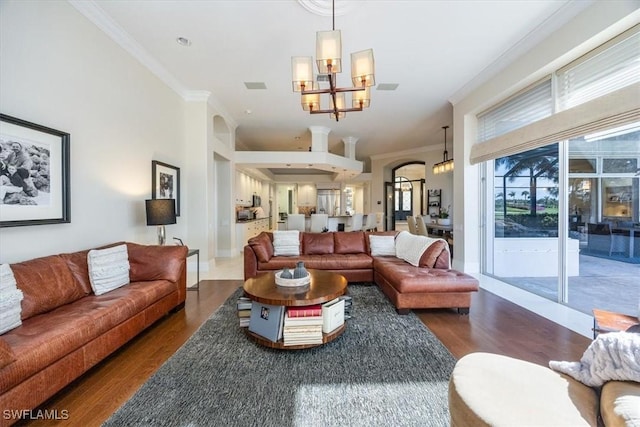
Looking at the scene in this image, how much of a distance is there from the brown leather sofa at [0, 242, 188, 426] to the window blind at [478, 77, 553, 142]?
16.4ft

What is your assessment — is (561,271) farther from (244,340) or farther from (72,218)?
(72,218)

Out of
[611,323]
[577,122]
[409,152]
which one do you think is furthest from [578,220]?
[409,152]

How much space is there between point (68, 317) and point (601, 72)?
5.32 m

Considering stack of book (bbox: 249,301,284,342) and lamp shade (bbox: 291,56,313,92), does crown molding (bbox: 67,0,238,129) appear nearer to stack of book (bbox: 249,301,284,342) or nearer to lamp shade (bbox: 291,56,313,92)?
lamp shade (bbox: 291,56,313,92)

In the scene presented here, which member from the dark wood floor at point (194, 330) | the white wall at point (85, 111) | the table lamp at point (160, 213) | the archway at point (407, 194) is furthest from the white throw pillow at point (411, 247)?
the archway at point (407, 194)

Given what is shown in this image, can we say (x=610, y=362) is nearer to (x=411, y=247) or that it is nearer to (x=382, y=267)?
(x=382, y=267)

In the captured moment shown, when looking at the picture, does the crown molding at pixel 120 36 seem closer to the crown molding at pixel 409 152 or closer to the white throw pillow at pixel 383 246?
the white throw pillow at pixel 383 246

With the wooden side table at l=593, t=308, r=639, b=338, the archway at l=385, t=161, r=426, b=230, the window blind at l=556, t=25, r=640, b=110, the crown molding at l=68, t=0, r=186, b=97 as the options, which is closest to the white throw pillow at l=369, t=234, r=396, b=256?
the wooden side table at l=593, t=308, r=639, b=338

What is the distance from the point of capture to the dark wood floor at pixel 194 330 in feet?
5.92

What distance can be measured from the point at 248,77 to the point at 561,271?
17.1 feet

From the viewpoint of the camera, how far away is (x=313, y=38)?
3426mm

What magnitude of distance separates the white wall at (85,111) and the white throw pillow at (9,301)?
0.52 metres

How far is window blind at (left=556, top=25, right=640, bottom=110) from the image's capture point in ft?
8.56
